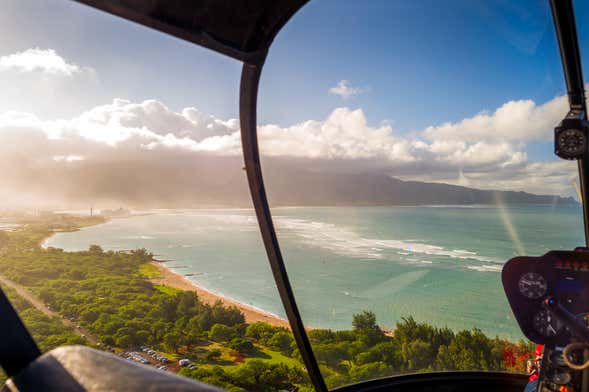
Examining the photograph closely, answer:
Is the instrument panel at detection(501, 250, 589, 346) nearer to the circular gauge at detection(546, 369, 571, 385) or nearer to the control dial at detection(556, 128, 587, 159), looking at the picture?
the circular gauge at detection(546, 369, 571, 385)

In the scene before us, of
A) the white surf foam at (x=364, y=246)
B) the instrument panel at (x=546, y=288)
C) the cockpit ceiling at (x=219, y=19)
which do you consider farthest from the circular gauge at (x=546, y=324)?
the white surf foam at (x=364, y=246)

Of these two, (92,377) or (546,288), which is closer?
(92,377)

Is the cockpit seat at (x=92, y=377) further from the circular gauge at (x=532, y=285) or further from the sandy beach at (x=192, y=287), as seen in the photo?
the sandy beach at (x=192, y=287)

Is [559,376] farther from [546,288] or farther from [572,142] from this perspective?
[572,142]

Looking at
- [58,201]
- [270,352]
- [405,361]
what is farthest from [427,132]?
[58,201]

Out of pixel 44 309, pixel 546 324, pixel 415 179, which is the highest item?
pixel 415 179

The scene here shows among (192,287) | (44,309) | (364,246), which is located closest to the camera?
(44,309)

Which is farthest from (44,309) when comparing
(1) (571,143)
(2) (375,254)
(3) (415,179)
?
(1) (571,143)

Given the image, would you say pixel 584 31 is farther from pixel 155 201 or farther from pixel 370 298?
pixel 155 201
